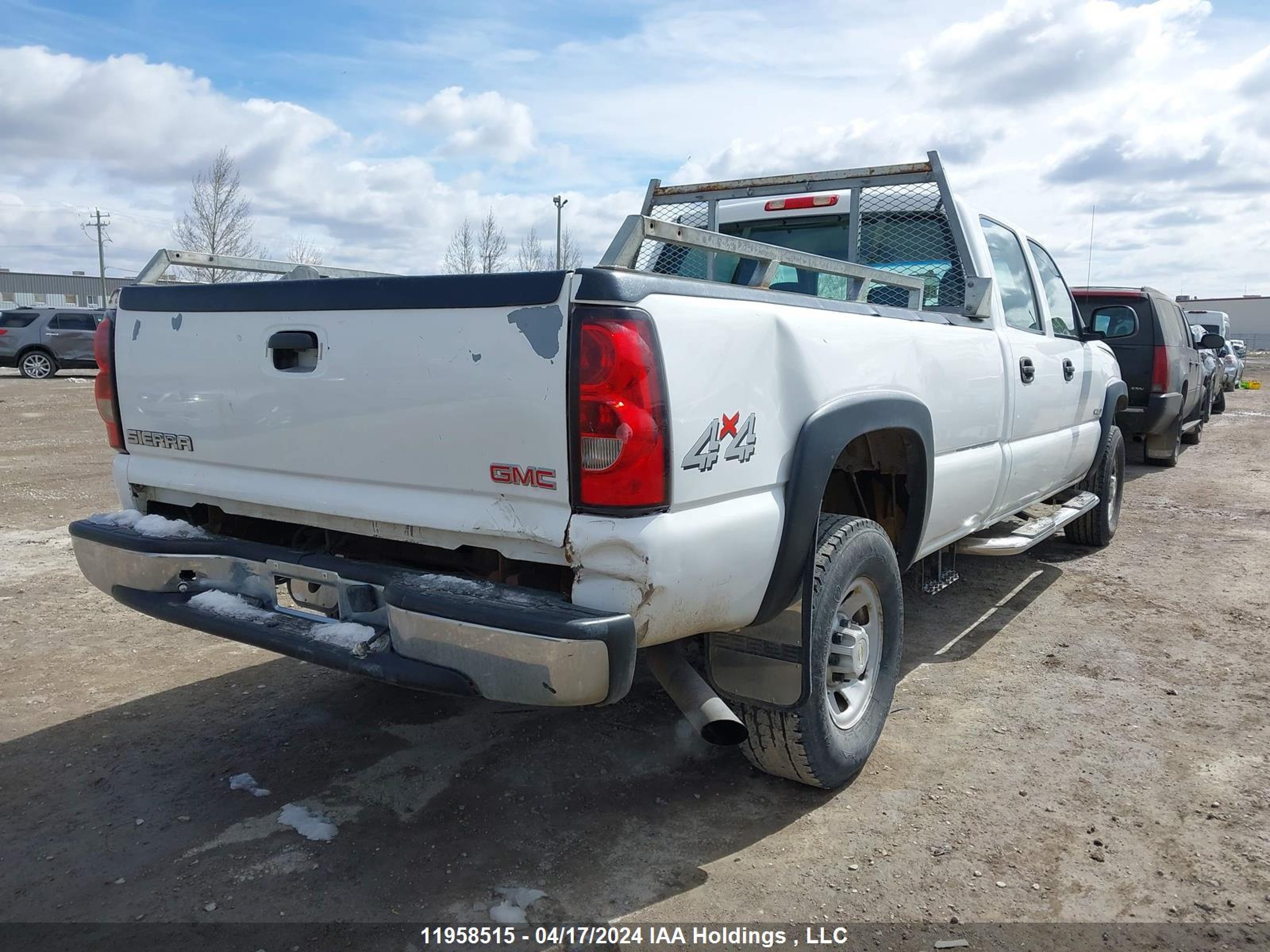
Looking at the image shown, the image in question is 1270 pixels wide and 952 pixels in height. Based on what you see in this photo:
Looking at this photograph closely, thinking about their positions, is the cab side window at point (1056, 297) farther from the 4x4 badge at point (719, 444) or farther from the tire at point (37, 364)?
the tire at point (37, 364)

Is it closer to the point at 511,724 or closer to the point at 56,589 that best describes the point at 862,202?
the point at 511,724

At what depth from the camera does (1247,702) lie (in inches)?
158

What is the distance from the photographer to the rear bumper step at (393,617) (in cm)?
230

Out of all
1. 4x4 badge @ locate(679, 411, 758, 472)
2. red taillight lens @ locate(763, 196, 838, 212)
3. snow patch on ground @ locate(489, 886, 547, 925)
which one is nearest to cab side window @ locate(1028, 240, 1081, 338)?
red taillight lens @ locate(763, 196, 838, 212)

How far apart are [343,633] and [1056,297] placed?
469cm

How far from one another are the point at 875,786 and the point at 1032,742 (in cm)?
77

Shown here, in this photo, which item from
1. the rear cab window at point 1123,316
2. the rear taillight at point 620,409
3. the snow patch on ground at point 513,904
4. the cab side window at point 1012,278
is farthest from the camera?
the rear cab window at point 1123,316

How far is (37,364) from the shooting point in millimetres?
21859

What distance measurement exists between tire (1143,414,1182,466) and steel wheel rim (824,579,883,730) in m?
8.79

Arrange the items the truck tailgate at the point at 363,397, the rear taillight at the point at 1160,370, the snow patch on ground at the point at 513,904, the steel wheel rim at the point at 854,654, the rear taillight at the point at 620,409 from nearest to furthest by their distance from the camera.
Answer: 1. the rear taillight at the point at 620,409
2. the truck tailgate at the point at 363,397
3. the snow patch on ground at the point at 513,904
4. the steel wheel rim at the point at 854,654
5. the rear taillight at the point at 1160,370

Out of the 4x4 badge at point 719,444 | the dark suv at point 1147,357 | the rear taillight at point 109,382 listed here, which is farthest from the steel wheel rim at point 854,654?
the dark suv at point 1147,357

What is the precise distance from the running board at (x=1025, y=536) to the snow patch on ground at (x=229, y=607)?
10.3 feet

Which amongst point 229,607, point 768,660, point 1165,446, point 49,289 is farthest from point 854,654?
point 49,289

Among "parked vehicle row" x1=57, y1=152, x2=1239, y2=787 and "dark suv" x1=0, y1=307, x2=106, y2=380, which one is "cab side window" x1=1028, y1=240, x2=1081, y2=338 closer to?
"parked vehicle row" x1=57, y1=152, x2=1239, y2=787
